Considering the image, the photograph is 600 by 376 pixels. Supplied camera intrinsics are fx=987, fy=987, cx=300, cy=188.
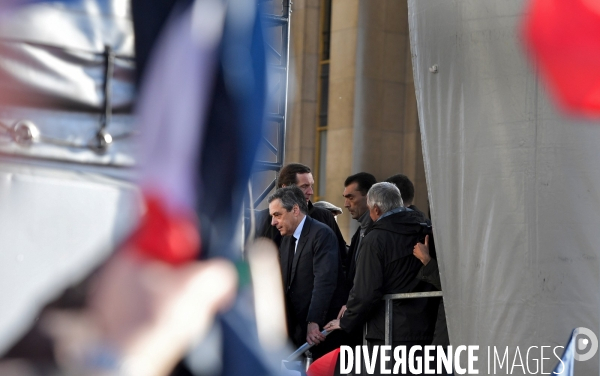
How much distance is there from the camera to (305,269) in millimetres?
6625

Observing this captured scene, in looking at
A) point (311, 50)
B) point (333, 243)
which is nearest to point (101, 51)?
point (333, 243)

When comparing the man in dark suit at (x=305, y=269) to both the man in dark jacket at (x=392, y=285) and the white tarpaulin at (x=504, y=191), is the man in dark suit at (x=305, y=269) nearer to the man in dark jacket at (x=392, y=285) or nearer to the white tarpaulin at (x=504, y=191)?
the man in dark jacket at (x=392, y=285)

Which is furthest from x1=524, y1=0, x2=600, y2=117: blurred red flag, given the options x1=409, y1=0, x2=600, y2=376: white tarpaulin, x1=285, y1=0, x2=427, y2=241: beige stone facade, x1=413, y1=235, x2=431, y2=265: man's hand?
x1=285, y1=0, x2=427, y2=241: beige stone facade

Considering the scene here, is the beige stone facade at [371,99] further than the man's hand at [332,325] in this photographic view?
Yes

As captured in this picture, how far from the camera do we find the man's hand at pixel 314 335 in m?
6.42

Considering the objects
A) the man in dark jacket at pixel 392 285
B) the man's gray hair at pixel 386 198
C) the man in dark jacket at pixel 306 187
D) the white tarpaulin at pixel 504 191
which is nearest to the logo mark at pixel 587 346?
the white tarpaulin at pixel 504 191

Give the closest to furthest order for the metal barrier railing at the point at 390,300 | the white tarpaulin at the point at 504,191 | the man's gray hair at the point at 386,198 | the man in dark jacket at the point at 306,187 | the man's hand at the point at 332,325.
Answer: the white tarpaulin at the point at 504,191 < the metal barrier railing at the point at 390,300 < the man's gray hair at the point at 386,198 < the man's hand at the point at 332,325 < the man in dark jacket at the point at 306,187

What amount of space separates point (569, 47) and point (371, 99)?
11.9 metres

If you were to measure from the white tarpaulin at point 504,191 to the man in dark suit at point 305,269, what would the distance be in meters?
1.05

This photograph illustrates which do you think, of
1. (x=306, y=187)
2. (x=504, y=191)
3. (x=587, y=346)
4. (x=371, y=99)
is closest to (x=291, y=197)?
(x=306, y=187)

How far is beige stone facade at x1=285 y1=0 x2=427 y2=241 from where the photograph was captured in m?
16.8

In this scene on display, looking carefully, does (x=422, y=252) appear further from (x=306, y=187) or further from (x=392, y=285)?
(x=306, y=187)

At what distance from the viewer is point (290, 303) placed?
659 cm

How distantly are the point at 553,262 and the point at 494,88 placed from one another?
101cm
